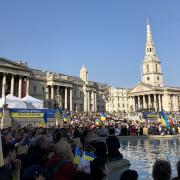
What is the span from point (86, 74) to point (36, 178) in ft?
299

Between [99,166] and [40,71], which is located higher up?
[40,71]

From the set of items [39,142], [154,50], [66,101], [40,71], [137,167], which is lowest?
[137,167]

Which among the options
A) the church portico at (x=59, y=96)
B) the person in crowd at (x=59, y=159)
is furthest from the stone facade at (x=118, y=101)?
the person in crowd at (x=59, y=159)

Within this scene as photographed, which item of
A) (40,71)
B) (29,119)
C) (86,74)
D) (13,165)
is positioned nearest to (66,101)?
(40,71)

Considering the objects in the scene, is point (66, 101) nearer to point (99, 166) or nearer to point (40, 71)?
point (40, 71)

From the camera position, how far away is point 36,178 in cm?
433

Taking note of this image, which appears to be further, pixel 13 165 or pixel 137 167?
pixel 137 167

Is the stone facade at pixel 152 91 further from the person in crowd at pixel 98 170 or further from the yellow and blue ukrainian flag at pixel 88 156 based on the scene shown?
the person in crowd at pixel 98 170

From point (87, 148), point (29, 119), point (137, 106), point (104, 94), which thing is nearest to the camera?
point (87, 148)

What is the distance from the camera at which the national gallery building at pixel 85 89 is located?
6588 cm

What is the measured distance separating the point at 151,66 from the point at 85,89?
1686 inches

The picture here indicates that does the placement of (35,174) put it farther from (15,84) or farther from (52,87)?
(52,87)

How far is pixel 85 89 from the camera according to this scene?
90.7m

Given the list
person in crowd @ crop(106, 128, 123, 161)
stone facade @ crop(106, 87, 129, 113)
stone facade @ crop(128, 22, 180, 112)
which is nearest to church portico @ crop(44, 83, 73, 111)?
stone facade @ crop(128, 22, 180, 112)
